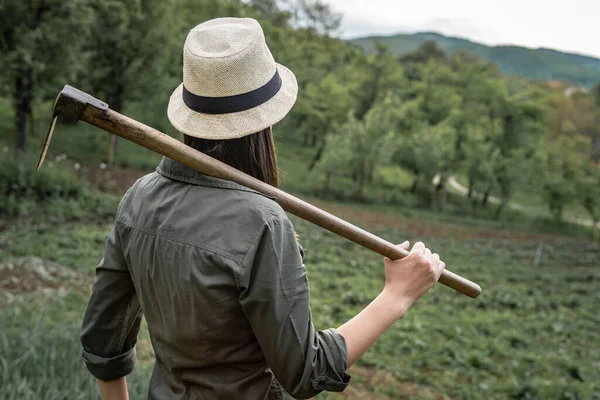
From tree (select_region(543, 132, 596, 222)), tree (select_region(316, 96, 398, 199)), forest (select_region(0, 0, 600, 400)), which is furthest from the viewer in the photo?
tree (select_region(543, 132, 596, 222))

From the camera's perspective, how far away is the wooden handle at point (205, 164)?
1.41 meters

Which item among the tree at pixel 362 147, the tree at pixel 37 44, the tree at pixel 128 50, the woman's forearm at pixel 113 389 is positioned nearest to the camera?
the woman's forearm at pixel 113 389

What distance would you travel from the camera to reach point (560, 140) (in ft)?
115

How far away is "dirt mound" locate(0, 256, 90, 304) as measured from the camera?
748 centimetres

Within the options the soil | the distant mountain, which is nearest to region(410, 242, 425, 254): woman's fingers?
the soil

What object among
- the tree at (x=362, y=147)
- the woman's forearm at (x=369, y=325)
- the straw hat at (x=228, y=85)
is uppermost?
the straw hat at (x=228, y=85)

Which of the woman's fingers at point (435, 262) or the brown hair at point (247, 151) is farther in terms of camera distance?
the woman's fingers at point (435, 262)

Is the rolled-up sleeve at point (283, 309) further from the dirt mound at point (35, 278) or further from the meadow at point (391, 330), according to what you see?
the dirt mound at point (35, 278)

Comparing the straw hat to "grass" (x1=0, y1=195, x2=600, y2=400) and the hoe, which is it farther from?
"grass" (x1=0, y1=195, x2=600, y2=400)

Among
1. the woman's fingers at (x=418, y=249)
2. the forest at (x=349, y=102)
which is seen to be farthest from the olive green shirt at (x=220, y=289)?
the forest at (x=349, y=102)

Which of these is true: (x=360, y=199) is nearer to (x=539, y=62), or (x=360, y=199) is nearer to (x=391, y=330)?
(x=391, y=330)

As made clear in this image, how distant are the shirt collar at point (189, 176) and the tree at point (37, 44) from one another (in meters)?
12.5

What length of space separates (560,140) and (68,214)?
31.8 m

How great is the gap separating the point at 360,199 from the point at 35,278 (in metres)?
21.2
